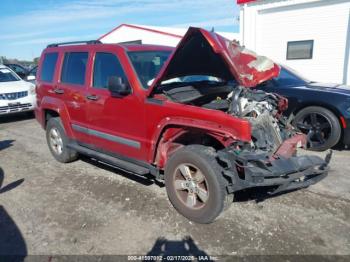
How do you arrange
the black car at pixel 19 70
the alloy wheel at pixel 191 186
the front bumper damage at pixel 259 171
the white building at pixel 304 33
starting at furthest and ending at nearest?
the black car at pixel 19 70 → the white building at pixel 304 33 → the alloy wheel at pixel 191 186 → the front bumper damage at pixel 259 171

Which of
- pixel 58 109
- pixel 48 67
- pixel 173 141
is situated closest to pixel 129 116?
pixel 173 141

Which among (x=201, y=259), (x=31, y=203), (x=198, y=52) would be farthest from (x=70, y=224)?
(x=198, y=52)

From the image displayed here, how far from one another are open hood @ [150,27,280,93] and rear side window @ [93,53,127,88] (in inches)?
28.0

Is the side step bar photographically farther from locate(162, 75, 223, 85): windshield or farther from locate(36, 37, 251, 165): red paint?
locate(162, 75, 223, 85): windshield

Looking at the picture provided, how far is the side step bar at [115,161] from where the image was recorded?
3977 millimetres

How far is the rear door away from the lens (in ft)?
15.6

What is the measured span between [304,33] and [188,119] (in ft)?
33.1

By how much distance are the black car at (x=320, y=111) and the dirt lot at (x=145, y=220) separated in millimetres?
729

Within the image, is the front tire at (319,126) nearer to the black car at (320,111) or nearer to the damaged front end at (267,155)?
the black car at (320,111)

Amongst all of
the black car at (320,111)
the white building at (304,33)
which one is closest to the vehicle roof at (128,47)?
the black car at (320,111)

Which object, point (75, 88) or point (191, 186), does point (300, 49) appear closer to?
point (75, 88)

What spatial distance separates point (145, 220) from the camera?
3598 millimetres

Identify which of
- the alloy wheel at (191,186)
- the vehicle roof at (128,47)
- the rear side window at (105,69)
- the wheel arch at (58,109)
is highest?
the vehicle roof at (128,47)

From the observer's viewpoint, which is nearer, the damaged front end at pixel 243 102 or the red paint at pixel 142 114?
the damaged front end at pixel 243 102
